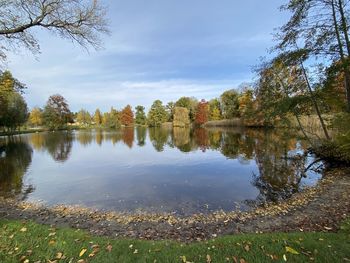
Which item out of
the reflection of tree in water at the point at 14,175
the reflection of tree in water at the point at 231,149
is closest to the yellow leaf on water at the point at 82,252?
the reflection of tree in water at the point at 14,175

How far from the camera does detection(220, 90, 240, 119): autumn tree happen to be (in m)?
65.7

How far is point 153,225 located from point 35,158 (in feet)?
63.3

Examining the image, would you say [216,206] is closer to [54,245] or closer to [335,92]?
[54,245]

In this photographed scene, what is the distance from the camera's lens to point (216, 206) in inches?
350

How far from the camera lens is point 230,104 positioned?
224 feet

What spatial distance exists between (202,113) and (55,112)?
48.3m

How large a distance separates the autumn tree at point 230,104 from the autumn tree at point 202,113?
22.4 feet

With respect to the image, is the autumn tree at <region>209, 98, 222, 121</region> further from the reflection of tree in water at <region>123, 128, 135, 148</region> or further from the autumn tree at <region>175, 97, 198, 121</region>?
the reflection of tree in water at <region>123, 128, 135, 148</region>

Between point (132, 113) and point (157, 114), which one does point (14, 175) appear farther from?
point (132, 113)

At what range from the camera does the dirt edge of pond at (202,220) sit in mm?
5727

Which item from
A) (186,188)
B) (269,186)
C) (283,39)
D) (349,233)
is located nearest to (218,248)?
(349,233)

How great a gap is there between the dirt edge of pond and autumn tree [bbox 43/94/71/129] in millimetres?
70664

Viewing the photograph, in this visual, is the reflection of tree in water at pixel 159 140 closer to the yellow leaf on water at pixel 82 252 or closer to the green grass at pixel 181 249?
the green grass at pixel 181 249

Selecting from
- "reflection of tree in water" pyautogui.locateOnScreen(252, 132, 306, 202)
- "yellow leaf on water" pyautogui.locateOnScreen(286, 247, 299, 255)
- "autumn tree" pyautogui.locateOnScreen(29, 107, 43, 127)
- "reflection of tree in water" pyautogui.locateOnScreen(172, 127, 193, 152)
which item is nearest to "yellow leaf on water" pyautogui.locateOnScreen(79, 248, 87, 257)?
"yellow leaf on water" pyautogui.locateOnScreen(286, 247, 299, 255)
